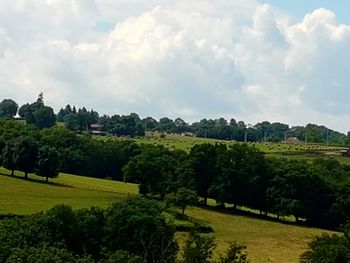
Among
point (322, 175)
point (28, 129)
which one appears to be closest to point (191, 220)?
point (322, 175)

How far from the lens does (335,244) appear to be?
189ft

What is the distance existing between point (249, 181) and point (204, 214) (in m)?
15.6

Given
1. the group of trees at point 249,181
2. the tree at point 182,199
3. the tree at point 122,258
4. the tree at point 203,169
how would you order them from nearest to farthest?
the tree at point 122,258 < the tree at point 182,199 < the group of trees at point 249,181 < the tree at point 203,169

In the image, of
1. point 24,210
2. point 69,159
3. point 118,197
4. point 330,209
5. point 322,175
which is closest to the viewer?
point 24,210

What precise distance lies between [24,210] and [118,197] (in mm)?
21200

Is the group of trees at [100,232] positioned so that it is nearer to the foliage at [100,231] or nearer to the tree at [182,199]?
the foliage at [100,231]

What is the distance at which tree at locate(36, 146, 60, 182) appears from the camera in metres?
118

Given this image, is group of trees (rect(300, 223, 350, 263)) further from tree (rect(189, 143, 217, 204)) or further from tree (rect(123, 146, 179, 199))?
tree (rect(189, 143, 217, 204))

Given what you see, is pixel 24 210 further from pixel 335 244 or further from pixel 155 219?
pixel 335 244

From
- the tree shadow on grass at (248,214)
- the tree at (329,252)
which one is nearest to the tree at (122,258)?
the tree at (329,252)

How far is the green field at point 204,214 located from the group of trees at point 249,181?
5871 mm

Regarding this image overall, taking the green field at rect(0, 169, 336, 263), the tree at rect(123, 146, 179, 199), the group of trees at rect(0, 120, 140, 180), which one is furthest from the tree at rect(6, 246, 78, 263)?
the group of trees at rect(0, 120, 140, 180)

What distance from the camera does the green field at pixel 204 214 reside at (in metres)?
81.6

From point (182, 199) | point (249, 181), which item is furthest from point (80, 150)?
point (182, 199)
